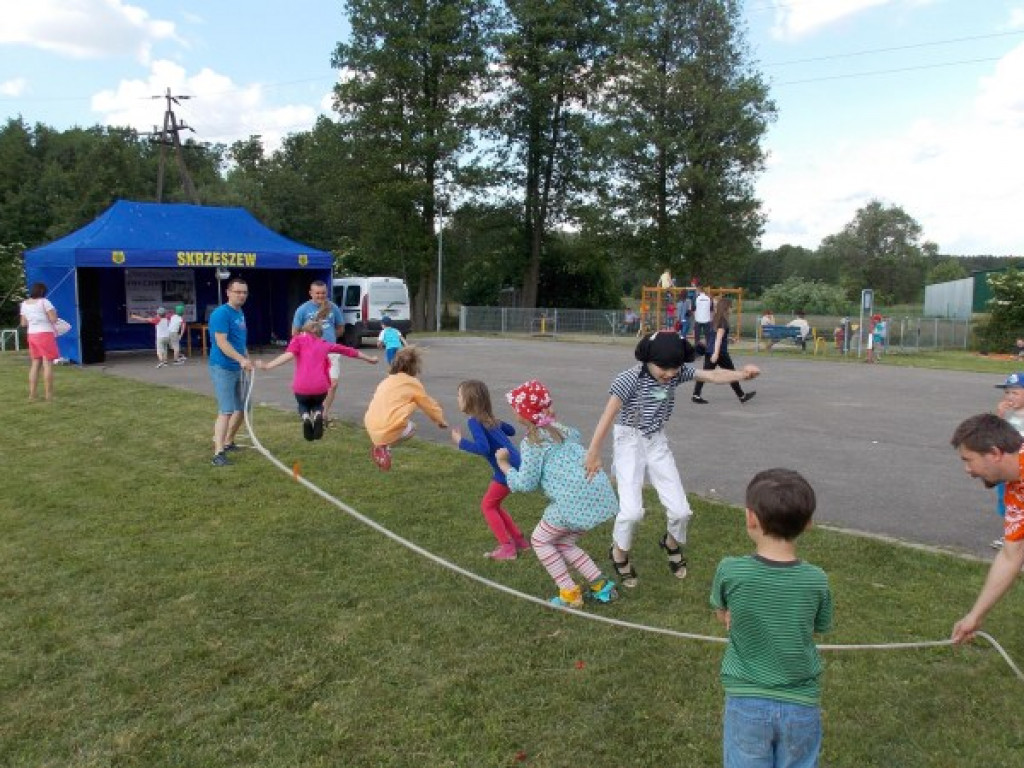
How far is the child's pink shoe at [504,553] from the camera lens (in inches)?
222

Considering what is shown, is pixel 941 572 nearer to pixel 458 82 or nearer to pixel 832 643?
pixel 832 643

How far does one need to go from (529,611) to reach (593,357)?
64.5 ft

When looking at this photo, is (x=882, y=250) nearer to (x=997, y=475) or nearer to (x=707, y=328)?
(x=707, y=328)

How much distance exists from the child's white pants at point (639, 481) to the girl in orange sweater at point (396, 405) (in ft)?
6.24

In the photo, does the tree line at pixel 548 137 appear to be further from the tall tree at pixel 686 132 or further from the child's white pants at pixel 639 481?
the child's white pants at pixel 639 481

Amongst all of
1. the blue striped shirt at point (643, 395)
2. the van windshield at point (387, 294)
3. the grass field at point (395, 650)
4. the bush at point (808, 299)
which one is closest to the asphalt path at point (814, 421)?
the grass field at point (395, 650)

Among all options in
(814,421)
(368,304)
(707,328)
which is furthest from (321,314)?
(368,304)

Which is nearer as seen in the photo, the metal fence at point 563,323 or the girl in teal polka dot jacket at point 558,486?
the girl in teal polka dot jacket at point 558,486

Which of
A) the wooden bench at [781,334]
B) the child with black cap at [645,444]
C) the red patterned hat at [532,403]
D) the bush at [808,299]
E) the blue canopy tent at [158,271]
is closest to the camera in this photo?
the red patterned hat at [532,403]

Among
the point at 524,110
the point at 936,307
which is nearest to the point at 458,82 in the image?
the point at 524,110

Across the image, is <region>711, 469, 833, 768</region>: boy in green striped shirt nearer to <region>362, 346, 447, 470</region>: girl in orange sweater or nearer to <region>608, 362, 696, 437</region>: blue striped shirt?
<region>608, 362, 696, 437</region>: blue striped shirt

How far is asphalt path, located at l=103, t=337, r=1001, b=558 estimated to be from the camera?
707 centimetres

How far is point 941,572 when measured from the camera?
5.38m

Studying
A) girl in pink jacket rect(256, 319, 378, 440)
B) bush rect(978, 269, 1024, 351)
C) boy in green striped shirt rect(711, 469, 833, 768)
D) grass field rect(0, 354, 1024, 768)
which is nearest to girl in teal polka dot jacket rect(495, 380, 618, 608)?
grass field rect(0, 354, 1024, 768)
